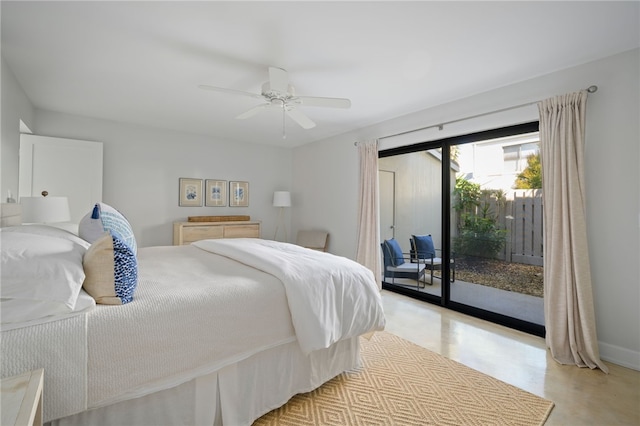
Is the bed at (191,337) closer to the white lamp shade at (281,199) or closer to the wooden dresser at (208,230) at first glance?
the wooden dresser at (208,230)

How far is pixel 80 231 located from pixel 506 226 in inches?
145

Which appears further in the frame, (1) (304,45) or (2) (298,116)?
(2) (298,116)

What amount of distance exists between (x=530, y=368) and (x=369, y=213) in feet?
8.16

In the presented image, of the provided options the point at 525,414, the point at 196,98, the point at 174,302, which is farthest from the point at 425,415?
the point at 196,98

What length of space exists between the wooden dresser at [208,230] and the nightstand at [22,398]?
3.73 meters

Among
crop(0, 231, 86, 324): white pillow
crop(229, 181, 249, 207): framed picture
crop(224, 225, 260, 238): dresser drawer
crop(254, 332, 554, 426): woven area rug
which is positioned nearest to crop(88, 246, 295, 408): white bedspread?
crop(0, 231, 86, 324): white pillow

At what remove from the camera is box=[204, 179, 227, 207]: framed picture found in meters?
5.21

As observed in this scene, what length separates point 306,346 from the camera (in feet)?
5.47

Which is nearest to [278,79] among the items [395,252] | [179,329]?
[179,329]

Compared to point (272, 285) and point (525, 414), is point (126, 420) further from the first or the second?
point (525, 414)

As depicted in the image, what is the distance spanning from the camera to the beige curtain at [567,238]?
7.75 feet

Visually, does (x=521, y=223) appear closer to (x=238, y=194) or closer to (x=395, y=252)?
(x=395, y=252)

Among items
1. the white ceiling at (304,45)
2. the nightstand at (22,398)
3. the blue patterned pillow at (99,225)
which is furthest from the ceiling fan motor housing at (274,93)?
the nightstand at (22,398)

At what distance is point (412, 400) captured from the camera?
73.7 inches
